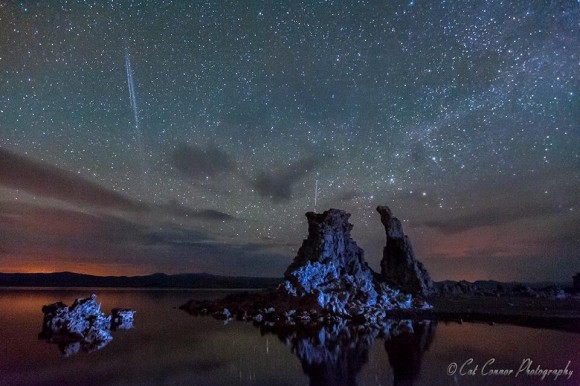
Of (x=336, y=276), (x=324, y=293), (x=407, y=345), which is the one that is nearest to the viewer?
(x=407, y=345)

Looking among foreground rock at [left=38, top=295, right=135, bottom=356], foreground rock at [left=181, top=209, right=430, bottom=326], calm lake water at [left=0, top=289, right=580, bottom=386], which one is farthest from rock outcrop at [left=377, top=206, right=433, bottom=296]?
foreground rock at [left=38, top=295, right=135, bottom=356]

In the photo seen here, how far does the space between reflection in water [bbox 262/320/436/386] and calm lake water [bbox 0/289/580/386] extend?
0.18 ft

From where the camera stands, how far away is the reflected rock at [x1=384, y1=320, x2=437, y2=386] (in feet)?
54.6

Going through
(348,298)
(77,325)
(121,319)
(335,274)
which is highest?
(335,274)

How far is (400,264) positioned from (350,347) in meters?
37.9

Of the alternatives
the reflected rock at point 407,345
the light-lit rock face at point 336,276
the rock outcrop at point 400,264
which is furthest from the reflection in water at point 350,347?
the rock outcrop at point 400,264

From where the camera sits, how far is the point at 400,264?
5828 cm

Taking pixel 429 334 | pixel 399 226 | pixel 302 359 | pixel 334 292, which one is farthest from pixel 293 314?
pixel 399 226

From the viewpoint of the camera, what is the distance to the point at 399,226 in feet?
203

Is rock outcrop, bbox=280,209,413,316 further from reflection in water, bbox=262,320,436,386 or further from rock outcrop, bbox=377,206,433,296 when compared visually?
reflection in water, bbox=262,320,436,386

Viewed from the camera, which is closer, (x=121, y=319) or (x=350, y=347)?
(x=350, y=347)

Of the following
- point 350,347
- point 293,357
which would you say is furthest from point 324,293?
point 293,357

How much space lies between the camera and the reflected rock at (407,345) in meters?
16.6

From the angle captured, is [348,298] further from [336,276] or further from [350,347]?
[350,347]
